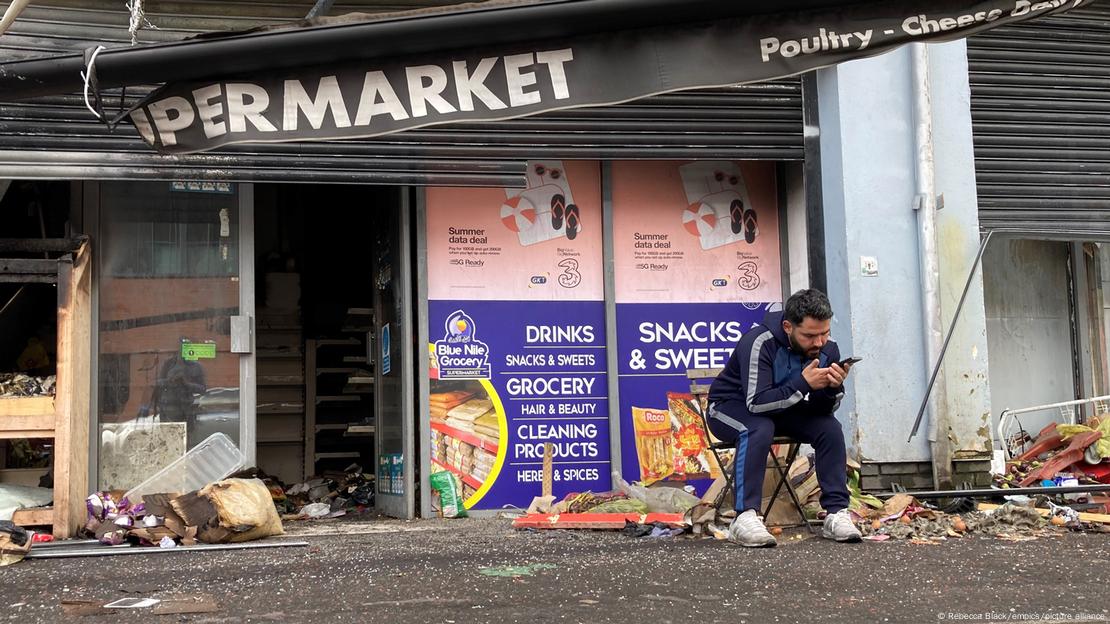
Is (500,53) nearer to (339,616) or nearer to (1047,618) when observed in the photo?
(339,616)

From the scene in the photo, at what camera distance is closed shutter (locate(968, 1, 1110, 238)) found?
8094 mm

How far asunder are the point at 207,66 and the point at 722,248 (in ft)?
18.3

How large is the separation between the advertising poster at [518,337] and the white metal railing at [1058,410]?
135 inches

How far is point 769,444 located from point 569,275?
9.23 feet

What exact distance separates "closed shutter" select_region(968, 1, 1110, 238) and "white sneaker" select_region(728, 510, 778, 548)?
139 inches

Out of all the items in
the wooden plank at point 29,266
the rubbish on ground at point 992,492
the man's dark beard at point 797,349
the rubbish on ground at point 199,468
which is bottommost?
the rubbish on ground at point 992,492

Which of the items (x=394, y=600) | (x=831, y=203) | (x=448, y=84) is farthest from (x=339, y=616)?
(x=831, y=203)

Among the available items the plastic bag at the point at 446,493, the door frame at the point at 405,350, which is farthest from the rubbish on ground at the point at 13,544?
the plastic bag at the point at 446,493

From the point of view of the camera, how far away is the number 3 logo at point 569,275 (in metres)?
8.20

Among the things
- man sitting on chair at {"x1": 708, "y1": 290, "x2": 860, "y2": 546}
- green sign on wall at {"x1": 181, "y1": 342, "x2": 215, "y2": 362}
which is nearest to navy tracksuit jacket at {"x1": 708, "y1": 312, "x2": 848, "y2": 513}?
man sitting on chair at {"x1": 708, "y1": 290, "x2": 860, "y2": 546}

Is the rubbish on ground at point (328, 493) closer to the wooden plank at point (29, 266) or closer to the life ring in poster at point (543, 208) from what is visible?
the wooden plank at point (29, 266)

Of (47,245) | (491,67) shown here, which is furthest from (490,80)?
(47,245)

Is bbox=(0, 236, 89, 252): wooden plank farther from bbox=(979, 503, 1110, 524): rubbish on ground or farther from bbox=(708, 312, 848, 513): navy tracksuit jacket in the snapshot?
bbox=(979, 503, 1110, 524): rubbish on ground

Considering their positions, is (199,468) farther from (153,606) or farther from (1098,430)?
(1098,430)
